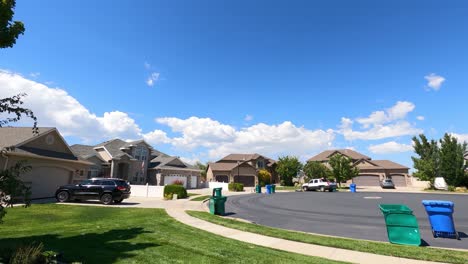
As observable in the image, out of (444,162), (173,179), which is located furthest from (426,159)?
(173,179)

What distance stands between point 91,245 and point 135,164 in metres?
36.2

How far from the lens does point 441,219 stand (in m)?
10.1

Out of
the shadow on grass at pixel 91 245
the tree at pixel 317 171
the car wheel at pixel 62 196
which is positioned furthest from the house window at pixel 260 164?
the shadow on grass at pixel 91 245

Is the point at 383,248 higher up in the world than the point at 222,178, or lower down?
lower down

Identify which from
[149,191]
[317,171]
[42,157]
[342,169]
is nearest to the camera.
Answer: [42,157]

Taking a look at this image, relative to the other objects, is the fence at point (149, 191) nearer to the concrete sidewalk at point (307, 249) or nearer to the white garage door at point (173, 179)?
the white garage door at point (173, 179)

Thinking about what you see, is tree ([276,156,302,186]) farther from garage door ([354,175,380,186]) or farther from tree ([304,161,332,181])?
garage door ([354,175,380,186])

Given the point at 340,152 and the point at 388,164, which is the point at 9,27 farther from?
the point at 340,152

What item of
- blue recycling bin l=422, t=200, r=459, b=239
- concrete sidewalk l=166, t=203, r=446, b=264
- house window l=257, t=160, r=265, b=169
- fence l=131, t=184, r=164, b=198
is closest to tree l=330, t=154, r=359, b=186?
house window l=257, t=160, r=265, b=169

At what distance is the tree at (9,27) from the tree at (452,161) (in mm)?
50506

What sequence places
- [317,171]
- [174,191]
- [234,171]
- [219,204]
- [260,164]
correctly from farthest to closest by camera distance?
[260,164], [234,171], [317,171], [174,191], [219,204]

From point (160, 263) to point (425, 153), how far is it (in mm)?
51322

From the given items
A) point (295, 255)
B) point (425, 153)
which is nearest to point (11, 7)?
point (295, 255)

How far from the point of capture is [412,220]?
8969mm
